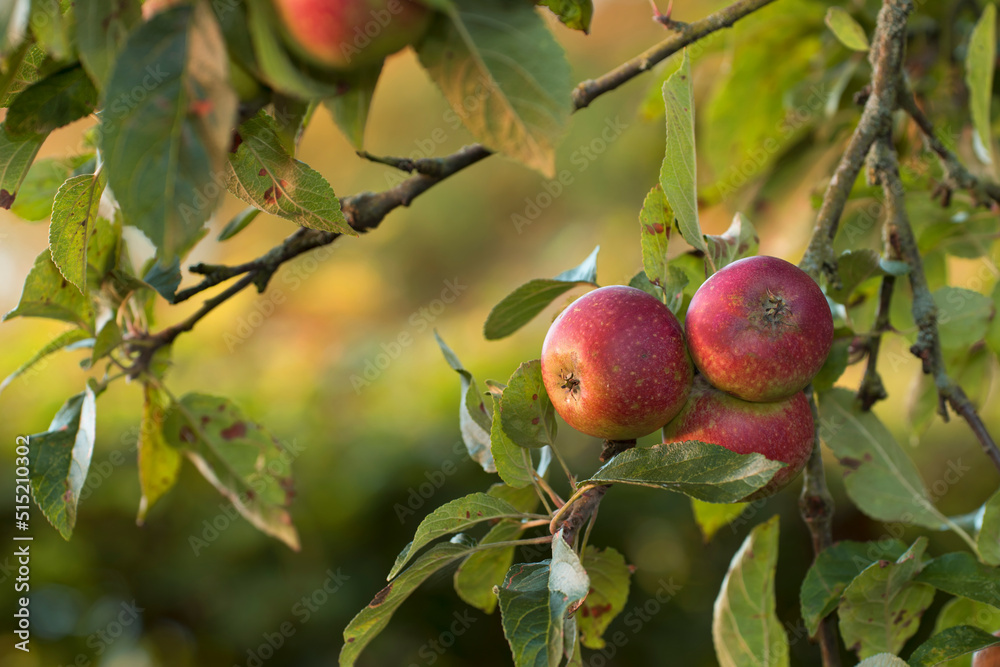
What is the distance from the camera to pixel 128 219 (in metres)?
0.37

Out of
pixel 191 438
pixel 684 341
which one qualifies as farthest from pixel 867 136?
pixel 191 438

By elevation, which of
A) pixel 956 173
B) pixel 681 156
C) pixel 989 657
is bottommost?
pixel 989 657

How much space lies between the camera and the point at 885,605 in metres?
0.80

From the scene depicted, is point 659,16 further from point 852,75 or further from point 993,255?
point 993,255

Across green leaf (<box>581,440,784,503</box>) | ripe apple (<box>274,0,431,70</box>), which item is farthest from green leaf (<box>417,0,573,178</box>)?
green leaf (<box>581,440,784,503</box>)

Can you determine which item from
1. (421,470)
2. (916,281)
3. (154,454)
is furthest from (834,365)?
(421,470)

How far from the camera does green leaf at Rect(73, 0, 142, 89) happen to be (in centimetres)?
40

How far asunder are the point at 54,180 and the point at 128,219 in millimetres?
676

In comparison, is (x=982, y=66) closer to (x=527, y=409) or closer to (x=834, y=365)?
(x=834, y=365)

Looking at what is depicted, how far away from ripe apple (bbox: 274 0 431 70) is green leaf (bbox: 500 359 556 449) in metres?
0.31

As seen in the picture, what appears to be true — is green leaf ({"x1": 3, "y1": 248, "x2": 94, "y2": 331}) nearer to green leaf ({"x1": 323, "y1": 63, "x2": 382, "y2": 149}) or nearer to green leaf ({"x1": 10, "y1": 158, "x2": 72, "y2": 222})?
green leaf ({"x1": 10, "y1": 158, "x2": 72, "y2": 222})

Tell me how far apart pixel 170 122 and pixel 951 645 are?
80cm

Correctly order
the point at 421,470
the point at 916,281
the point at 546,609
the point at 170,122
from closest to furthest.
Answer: the point at 170,122, the point at 546,609, the point at 916,281, the point at 421,470

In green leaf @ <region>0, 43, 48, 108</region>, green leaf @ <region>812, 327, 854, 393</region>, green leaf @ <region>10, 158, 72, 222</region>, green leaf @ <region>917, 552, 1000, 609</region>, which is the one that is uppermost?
green leaf @ <region>0, 43, 48, 108</region>
